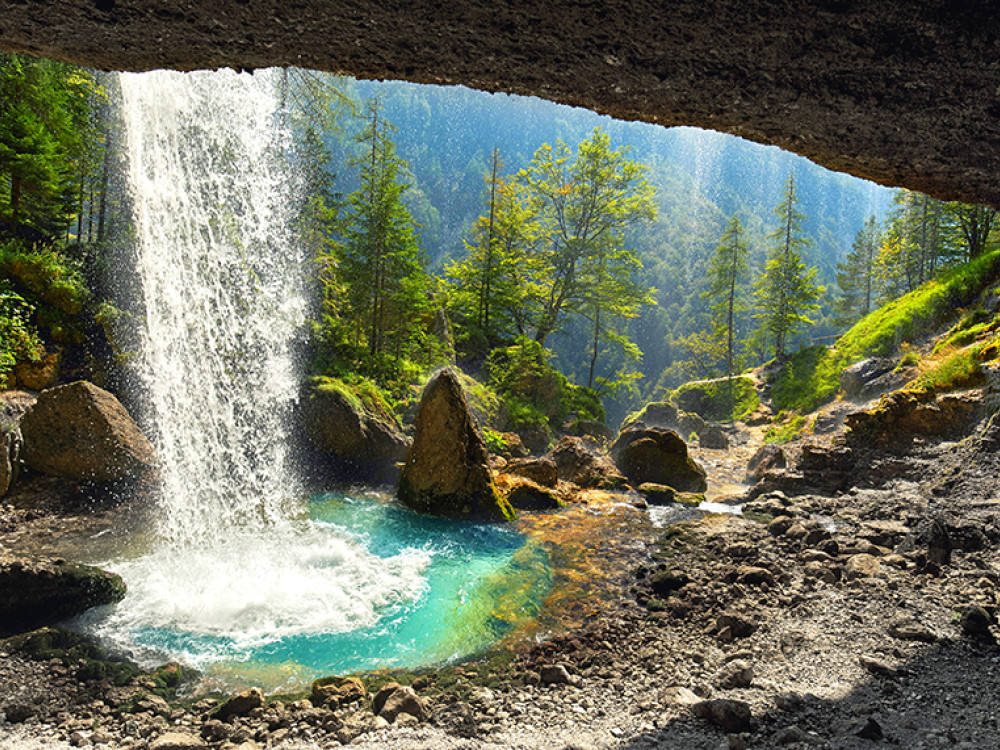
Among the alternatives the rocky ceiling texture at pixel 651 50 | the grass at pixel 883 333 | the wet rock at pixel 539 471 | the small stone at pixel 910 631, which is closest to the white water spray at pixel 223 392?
the wet rock at pixel 539 471

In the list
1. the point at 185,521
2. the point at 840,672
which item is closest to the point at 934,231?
the point at 840,672

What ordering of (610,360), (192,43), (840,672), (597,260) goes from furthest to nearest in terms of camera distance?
(610,360) < (597,260) < (840,672) < (192,43)

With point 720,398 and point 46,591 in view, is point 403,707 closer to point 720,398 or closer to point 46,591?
point 46,591

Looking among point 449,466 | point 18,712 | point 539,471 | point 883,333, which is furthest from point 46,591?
point 883,333

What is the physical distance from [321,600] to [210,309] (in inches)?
413

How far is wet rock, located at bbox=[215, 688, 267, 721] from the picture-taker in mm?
5113

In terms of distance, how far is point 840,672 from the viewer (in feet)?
16.4

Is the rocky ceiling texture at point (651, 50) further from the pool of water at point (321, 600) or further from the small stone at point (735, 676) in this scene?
the pool of water at point (321, 600)

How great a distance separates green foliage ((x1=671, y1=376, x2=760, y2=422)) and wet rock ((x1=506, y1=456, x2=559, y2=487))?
20599mm

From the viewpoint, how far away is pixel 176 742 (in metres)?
4.48

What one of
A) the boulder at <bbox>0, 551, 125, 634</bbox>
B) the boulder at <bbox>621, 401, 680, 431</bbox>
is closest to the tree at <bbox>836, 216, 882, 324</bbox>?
the boulder at <bbox>621, 401, 680, 431</bbox>

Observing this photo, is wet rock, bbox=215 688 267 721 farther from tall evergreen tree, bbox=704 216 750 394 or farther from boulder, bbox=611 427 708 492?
tall evergreen tree, bbox=704 216 750 394

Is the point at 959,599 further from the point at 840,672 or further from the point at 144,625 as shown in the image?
the point at 144,625

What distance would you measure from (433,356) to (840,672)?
18.5m
